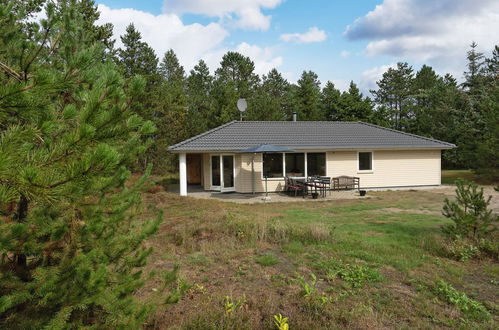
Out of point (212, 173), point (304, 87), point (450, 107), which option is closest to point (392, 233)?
point (212, 173)

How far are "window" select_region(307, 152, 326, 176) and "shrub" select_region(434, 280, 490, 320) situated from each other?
1360 cm

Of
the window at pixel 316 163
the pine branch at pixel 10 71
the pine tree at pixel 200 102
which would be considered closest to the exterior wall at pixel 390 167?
the window at pixel 316 163

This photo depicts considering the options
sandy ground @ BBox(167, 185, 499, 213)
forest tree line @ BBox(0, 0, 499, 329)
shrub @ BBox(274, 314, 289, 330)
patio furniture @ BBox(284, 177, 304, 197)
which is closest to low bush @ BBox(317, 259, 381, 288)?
shrub @ BBox(274, 314, 289, 330)

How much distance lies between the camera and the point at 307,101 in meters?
40.1

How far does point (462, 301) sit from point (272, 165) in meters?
13.8

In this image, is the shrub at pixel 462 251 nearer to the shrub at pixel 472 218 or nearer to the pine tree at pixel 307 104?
the shrub at pixel 472 218

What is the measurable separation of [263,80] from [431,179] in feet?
112

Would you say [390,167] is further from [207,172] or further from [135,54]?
[135,54]

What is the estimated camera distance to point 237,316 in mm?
3803

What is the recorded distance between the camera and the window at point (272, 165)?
58.4 feet

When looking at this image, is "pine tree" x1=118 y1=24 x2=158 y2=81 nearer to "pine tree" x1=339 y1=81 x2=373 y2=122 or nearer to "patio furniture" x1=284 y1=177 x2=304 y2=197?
"patio furniture" x1=284 y1=177 x2=304 y2=197

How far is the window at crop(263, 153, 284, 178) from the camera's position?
58.4 feet

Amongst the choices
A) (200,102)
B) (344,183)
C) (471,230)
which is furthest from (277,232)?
(200,102)

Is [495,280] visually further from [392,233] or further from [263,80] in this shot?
[263,80]
